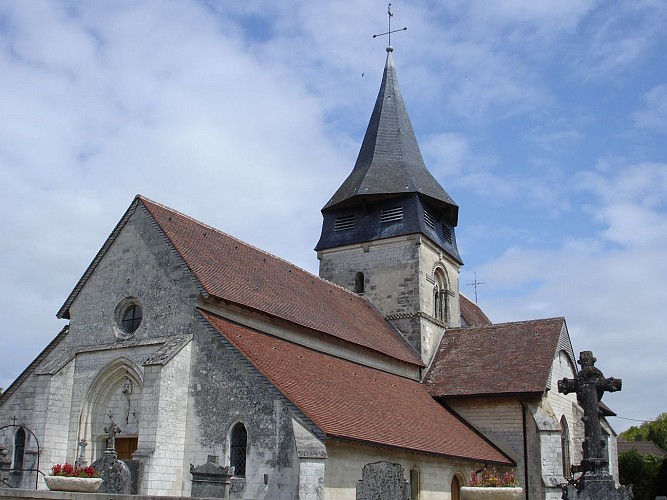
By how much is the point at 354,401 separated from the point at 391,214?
1269cm

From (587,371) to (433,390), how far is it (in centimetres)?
1325

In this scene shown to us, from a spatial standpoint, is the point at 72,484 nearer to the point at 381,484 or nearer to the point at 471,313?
the point at 381,484

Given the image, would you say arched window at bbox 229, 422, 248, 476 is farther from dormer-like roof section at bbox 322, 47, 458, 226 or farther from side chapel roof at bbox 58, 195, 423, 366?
dormer-like roof section at bbox 322, 47, 458, 226

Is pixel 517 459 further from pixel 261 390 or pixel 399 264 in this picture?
pixel 261 390

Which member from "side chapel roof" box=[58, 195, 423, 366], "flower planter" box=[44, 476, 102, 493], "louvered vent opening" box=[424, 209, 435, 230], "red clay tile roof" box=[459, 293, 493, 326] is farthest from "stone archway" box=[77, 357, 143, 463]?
"red clay tile roof" box=[459, 293, 493, 326]

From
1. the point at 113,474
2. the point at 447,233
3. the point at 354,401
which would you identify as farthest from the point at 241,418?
the point at 447,233

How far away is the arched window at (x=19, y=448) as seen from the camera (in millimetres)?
19516

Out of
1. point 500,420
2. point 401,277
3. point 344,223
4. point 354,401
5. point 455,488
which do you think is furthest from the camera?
point 344,223

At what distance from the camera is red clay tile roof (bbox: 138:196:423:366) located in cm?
2048

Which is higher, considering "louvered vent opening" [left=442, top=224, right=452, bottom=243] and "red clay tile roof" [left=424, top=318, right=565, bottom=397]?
"louvered vent opening" [left=442, top=224, right=452, bottom=243]

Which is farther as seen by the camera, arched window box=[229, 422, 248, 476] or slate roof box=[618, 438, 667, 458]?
slate roof box=[618, 438, 667, 458]

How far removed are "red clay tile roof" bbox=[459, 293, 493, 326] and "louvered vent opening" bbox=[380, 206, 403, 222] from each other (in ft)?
27.1

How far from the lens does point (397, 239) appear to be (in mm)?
30766

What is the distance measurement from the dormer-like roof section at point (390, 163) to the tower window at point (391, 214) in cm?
72
